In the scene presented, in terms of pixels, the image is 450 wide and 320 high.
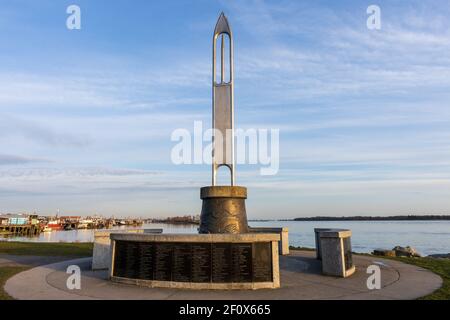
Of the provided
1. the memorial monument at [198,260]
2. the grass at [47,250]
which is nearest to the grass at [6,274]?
the memorial monument at [198,260]

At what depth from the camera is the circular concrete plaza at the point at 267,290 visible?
8.60 meters

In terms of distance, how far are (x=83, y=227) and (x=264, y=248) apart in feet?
465

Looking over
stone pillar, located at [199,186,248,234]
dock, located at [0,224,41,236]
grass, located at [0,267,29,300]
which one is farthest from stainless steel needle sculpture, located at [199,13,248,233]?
dock, located at [0,224,41,236]

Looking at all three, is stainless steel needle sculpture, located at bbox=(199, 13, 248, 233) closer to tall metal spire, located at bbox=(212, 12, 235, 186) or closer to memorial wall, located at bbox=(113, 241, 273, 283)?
tall metal spire, located at bbox=(212, 12, 235, 186)

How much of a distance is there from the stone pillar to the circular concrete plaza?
2.44m

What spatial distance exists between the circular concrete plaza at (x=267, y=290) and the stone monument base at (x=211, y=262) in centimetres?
33

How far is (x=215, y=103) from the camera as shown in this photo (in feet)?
50.0

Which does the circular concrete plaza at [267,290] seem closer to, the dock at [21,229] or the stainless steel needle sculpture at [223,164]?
the stainless steel needle sculpture at [223,164]

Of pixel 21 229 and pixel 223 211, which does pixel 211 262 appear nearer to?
pixel 223 211

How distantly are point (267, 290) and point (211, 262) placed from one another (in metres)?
1.72

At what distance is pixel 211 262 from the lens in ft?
31.8

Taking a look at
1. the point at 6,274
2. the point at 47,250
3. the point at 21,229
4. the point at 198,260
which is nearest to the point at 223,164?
the point at 198,260
